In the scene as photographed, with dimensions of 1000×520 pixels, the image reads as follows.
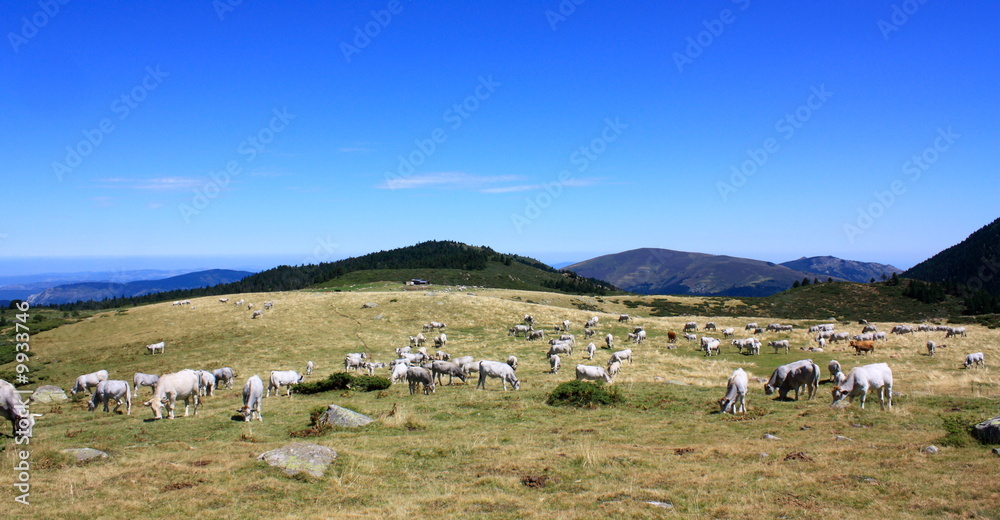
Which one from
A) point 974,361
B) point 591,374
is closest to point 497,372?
point 591,374

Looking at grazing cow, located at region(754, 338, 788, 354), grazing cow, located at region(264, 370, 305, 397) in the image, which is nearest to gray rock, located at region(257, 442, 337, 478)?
grazing cow, located at region(264, 370, 305, 397)

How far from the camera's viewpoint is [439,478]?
12414 mm

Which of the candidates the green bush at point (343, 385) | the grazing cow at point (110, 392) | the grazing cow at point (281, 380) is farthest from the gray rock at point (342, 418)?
the grazing cow at point (110, 392)

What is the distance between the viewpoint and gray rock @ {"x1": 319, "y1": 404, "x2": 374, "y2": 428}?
58.6 ft

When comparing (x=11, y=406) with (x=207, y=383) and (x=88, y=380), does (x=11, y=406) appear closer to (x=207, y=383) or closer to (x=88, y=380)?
(x=207, y=383)

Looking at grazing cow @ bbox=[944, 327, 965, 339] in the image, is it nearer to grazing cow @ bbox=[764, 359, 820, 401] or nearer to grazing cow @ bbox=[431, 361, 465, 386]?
grazing cow @ bbox=[764, 359, 820, 401]

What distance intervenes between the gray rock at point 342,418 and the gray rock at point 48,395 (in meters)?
19.9

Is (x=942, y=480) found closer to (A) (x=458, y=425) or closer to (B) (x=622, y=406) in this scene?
(B) (x=622, y=406)

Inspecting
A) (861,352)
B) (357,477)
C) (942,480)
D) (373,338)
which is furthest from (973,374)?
(373,338)

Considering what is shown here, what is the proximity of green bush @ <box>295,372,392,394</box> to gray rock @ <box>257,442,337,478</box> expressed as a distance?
44.0 feet

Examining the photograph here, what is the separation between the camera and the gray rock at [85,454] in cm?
1360

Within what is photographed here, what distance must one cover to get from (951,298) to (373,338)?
116 m

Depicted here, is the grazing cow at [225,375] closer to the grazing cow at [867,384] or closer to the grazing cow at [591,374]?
the grazing cow at [591,374]

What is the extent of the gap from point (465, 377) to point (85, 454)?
18378mm
